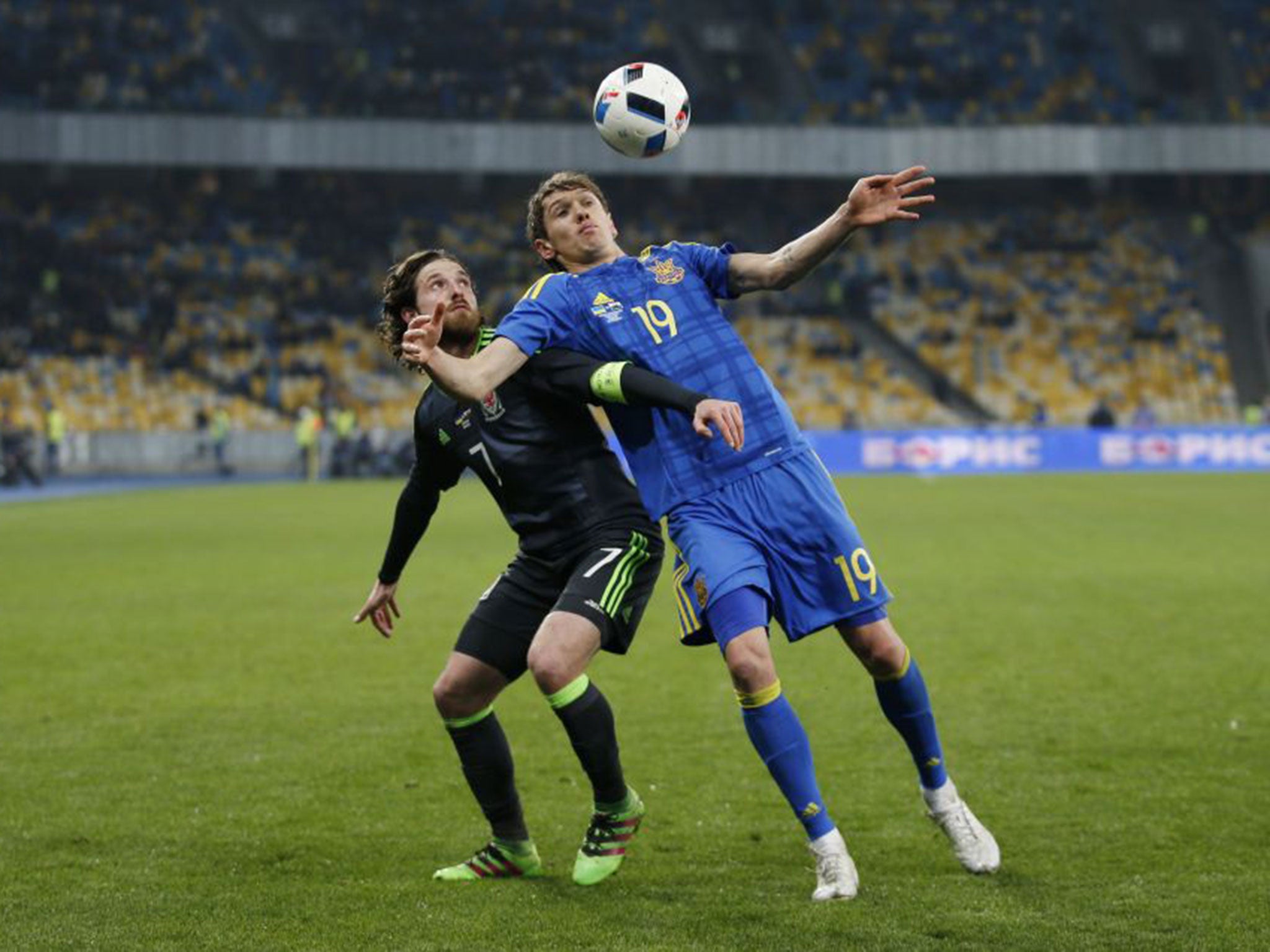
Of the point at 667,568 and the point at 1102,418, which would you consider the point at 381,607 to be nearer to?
the point at 667,568

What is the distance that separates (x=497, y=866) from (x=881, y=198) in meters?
2.58

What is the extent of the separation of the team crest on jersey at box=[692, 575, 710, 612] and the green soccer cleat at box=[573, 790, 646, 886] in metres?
0.83

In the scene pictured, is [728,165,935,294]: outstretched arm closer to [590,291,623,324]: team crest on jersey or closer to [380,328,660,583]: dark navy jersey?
[590,291,623,324]: team crest on jersey

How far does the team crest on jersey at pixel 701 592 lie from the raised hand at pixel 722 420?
495 mm

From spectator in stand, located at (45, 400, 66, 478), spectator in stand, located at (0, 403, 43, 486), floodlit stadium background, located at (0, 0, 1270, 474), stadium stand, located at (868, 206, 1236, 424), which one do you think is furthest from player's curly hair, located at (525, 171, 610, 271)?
stadium stand, located at (868, 206, 1236, 424)

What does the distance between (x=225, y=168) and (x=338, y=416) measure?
10977mm

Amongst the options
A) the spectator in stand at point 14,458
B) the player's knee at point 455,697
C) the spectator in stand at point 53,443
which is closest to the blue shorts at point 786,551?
the player's knee at point 455,697

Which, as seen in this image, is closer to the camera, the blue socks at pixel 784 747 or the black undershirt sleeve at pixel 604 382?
the black undershirt sleeve at pixel 604 382

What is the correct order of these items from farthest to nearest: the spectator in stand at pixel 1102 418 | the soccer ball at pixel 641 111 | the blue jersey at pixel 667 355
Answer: the spectator in stand at pixel 1102 418, the soccer ball at pixel 641 111, the blue jersey at pixel 667 355

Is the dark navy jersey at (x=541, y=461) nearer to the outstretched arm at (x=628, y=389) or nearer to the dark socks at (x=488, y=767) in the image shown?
the outstretched arm at (x=628, y=389)

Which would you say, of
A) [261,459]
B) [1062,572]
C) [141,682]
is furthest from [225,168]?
[141,682]

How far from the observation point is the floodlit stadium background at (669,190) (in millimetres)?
44156

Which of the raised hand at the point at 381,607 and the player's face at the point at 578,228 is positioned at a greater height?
the player's face at the point at 578,228

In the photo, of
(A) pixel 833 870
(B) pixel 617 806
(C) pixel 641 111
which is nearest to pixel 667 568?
(C) pixel 641 111
